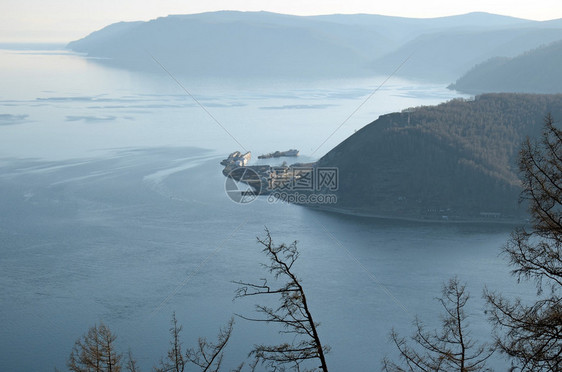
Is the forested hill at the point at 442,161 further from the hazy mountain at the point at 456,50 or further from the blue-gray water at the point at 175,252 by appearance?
the hazy mountain at the point at 456,50

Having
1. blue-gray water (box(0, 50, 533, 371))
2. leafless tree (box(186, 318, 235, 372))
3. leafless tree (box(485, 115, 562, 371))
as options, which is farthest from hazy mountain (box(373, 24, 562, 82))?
leafless tree (box(485, 115, 562, 371))

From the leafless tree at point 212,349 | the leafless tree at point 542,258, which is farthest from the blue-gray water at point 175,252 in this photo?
the leafless tree at point 542,258

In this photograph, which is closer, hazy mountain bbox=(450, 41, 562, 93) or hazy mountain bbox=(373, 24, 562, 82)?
hazy mountain bbox=(450, 41, 562, 93)

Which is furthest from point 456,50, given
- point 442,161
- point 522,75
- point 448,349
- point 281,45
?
point 448,349

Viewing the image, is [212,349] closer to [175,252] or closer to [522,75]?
[175,252]

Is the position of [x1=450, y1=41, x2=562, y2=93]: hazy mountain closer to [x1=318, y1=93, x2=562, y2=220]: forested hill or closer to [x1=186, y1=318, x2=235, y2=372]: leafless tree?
[x1=318, y1=93, x2=562, y2=220]: forested hill

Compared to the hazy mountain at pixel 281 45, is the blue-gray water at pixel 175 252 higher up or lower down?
lower down

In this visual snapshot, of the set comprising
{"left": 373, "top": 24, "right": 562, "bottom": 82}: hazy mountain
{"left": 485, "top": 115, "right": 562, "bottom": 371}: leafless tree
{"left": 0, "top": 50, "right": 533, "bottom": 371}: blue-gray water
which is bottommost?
{"left": 0, "top": 50, "right": 533, "bottom": 371}: blue-gray water
